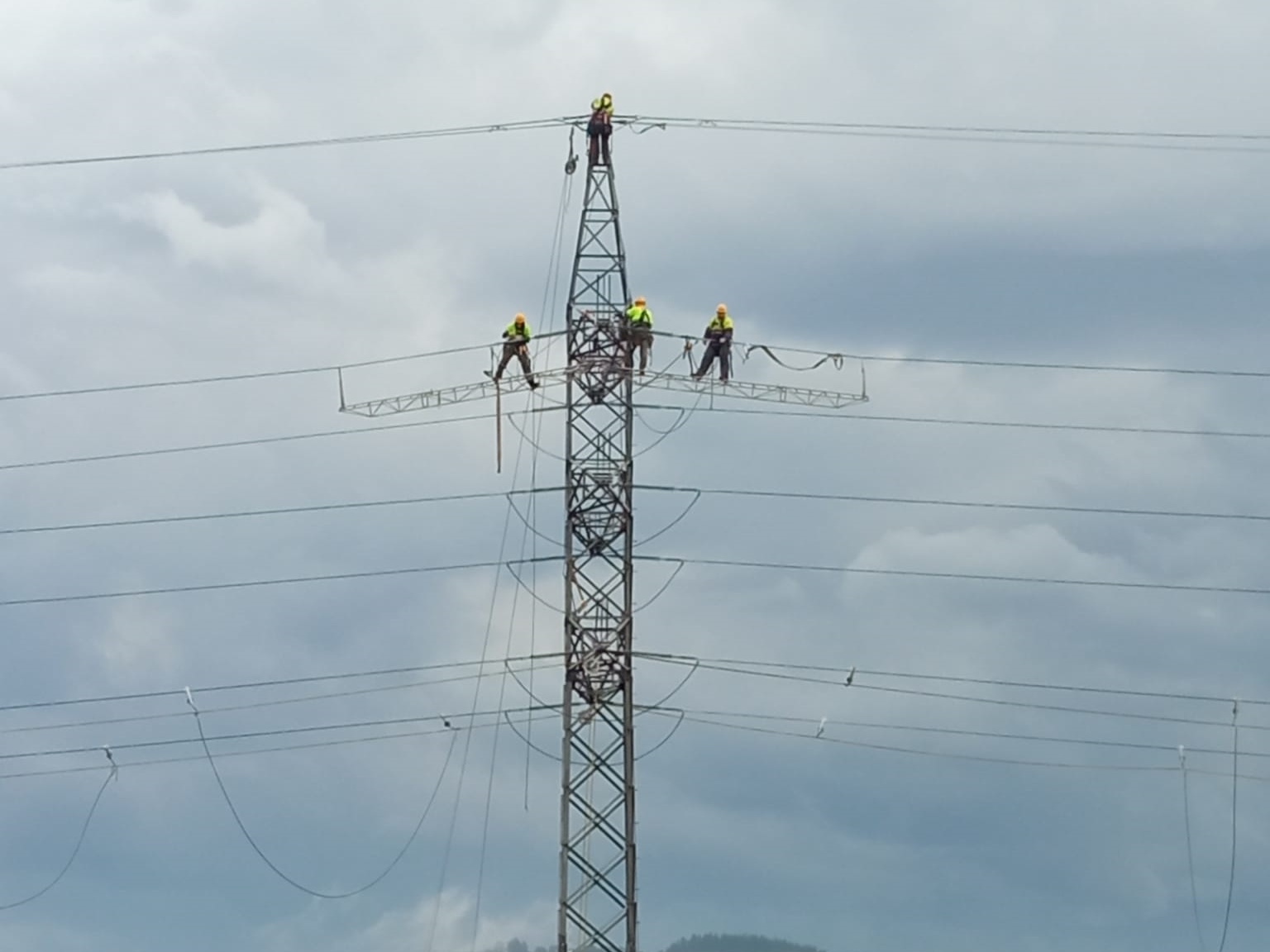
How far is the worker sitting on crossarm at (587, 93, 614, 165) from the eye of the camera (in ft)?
327

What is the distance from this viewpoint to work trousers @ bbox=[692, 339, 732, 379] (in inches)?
3903

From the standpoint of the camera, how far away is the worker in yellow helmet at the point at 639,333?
96500 millimetres

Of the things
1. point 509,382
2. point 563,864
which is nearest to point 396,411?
point 509,382

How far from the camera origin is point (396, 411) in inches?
3898

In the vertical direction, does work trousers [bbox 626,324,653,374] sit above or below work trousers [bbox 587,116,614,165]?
below

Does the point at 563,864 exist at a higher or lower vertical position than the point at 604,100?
lower

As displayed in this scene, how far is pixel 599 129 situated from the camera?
99.9 metres

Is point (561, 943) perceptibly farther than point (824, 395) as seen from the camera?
No

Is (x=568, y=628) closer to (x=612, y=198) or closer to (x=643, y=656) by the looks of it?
(x=643, y=656)

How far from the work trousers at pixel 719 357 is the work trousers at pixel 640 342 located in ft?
9.19

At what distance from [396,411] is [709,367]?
38.3 feet

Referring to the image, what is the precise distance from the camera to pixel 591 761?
93.6m

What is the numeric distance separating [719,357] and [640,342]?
3774mm

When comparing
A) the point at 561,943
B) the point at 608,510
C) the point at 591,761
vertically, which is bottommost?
the point at 561,943
